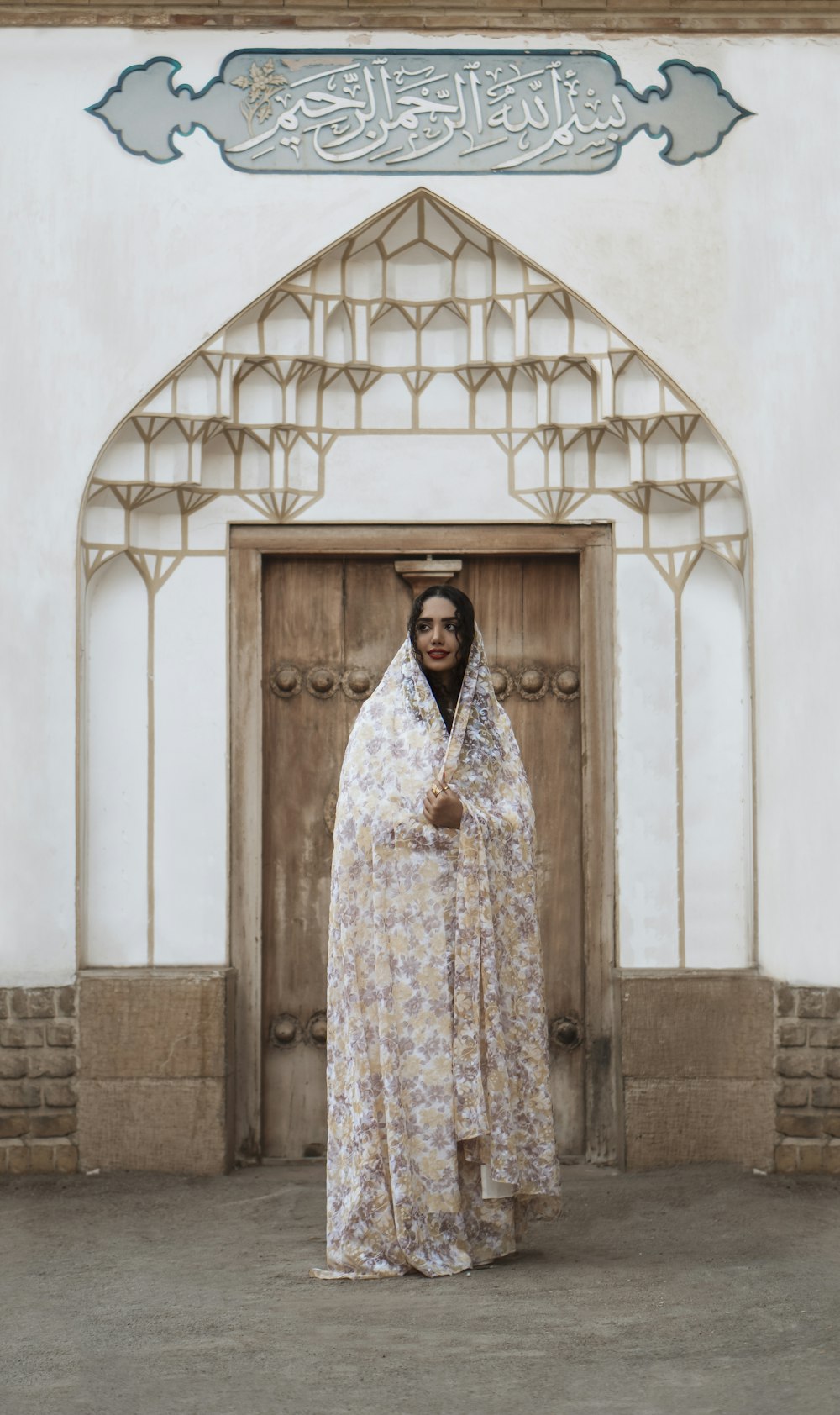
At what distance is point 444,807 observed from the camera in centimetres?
454

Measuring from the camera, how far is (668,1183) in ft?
18.7

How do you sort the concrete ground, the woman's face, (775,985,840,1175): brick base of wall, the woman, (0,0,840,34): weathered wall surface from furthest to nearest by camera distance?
(0,0,840,34): weathered wall surface
(775,985,840,1175): brick base of wall
the woman's face
the woman
the concrete ground

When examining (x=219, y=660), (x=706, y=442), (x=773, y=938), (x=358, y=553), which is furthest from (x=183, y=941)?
(x=706, y=442)

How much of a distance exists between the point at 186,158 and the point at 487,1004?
3.24 m

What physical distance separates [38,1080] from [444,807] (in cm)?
216

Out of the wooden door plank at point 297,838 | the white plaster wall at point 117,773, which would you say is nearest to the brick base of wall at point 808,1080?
the wooden door plank at point 297,838

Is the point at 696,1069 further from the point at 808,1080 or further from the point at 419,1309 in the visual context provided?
the point at 419,1309

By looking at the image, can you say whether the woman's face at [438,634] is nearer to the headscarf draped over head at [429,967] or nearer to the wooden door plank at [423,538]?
the headscarf draped over head at [429,967]

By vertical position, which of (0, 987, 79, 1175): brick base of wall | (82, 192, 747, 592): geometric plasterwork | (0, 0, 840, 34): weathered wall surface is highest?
(0, 0, 840, 34): weathered wall surface

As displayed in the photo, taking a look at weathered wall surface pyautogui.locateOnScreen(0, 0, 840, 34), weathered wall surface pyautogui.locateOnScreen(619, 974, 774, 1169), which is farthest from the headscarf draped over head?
weathered wall surface pyautogui.locateOnScreen(0, 0, 840, 34)

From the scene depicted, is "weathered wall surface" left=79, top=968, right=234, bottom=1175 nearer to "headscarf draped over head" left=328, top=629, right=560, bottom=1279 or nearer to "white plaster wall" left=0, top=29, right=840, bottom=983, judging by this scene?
"white plaster wall" left=0, top=29, right=840, bottom=983

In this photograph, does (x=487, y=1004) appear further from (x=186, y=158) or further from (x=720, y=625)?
(x=186, y=158)

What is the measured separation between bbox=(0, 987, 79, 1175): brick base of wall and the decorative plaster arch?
311 mm

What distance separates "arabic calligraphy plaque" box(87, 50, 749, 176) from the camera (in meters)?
5.95
